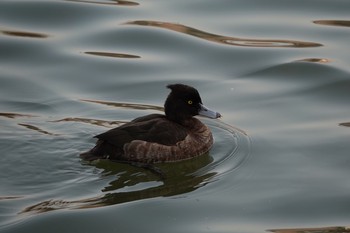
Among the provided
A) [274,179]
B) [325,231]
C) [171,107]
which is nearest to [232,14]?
[171,107]

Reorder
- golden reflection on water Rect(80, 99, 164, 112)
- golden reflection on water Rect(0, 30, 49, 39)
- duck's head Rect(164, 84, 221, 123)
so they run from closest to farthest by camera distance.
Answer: duck's head Rect(164, 84, 221, 123) → golden reflection on water Rect(80, 99, 164, 112) → golden reflection on water Rect(0, 30, 49, 39)

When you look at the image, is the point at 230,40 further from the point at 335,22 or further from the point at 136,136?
the point at 136,136

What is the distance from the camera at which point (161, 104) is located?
1265 centimetres

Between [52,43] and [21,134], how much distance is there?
374 centimetres

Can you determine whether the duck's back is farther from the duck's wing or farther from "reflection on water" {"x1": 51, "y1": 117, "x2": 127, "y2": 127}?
"reflection on water" {"x1": 51, "y1": 117, "x2": 127, "y2": 127}

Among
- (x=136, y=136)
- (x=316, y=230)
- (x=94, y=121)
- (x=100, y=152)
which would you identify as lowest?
(x=316, y=230)

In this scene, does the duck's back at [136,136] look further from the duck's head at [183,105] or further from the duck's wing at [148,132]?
the duck's head at [183,105]

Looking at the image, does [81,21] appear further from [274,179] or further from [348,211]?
[348,211]

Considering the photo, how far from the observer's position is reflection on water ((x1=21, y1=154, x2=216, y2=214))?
9703mm

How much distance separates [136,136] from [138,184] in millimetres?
778

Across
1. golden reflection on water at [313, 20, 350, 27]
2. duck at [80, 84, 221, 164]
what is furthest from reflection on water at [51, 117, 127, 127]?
golden reflection on water at [313, 20, 350, 27]

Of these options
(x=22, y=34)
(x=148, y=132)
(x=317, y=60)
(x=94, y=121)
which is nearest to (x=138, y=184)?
(x=148, y=132)

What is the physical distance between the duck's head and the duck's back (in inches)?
6.5

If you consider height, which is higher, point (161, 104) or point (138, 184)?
point (161, 104)
